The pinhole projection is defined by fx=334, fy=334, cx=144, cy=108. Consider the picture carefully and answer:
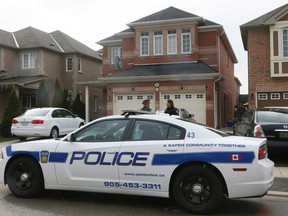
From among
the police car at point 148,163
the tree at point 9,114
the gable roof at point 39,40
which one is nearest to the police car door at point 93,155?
the police car at point 148,163

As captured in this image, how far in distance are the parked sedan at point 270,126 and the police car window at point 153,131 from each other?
3.53m

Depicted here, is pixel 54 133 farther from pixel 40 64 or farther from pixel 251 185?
pixel 40 64

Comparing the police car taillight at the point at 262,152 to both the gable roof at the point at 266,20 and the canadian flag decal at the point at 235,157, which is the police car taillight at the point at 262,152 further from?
the gable roof at the point at 266,20

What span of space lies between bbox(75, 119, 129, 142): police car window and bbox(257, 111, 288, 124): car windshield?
451 centimetres

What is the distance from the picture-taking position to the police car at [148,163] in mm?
4680

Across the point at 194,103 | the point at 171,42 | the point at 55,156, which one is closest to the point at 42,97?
the point at 171,42

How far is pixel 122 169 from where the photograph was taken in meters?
5.05

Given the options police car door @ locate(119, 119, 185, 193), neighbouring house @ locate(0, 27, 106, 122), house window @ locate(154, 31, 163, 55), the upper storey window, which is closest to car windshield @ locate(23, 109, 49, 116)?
police car door @ locate(119, 119, 185, 193)

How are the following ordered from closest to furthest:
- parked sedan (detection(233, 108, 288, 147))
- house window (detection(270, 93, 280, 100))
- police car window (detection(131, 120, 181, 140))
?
police car window (detection(131, 120, 181, 140)) → parked sedan (detection(233, 108, 288, 147)) → house window (detection(270, 93, 280, 100))

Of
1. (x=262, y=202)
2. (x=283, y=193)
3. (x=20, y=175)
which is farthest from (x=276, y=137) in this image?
(x=20, y=175)

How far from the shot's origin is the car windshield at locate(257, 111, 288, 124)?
27.4 feet

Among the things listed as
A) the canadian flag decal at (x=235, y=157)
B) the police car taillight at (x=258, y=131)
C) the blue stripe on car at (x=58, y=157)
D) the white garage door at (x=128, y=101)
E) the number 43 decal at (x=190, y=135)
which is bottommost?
the blue stripe on car at (x=58, y=157)

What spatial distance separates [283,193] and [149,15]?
18.1 metres

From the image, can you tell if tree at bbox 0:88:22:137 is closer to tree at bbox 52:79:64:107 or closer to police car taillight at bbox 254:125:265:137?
tree at bbox 52:79:64:107
